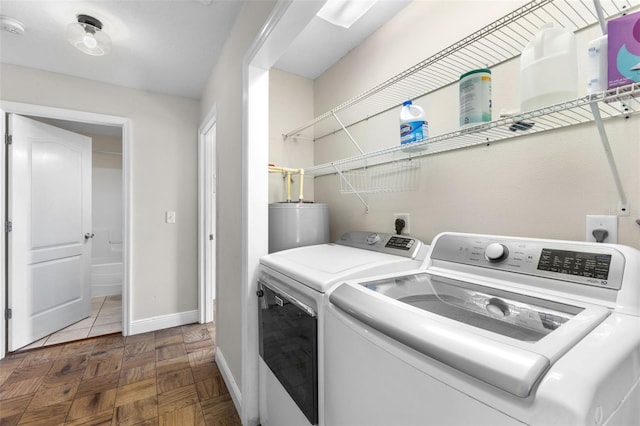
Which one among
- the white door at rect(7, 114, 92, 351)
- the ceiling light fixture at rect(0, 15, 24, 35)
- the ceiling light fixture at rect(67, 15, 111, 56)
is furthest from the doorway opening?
the ceiling light fixture at rect(67, 15, 111, 56)

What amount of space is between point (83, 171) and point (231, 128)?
2224mm

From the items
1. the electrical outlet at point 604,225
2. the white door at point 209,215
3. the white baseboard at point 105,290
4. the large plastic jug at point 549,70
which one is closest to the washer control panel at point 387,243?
the electrical outlet at point 604,225

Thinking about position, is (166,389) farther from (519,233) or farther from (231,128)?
(519,233)

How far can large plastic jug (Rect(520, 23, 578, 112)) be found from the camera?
0.70 m

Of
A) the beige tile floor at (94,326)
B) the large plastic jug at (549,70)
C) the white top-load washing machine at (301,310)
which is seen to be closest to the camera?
the large plastic jug at (549,70)

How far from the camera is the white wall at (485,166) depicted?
872mm

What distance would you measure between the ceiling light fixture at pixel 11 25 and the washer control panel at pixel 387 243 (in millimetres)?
2406

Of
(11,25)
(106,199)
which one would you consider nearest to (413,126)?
(11,25)

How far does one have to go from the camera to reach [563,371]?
424 millimetres

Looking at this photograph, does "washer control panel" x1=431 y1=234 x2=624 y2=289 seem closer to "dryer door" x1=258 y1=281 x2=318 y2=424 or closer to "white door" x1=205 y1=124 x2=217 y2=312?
"dryer door" x1=258 y1=281 x2=318 y2=424

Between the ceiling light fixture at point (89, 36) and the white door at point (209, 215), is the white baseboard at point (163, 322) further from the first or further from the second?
the ceiling light fixture at point (89, 36)

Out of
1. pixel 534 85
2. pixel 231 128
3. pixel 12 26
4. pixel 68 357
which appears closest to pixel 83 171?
pixel 12 26

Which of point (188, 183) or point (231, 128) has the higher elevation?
point (231, 128)

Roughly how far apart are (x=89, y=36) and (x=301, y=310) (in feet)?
6.83
